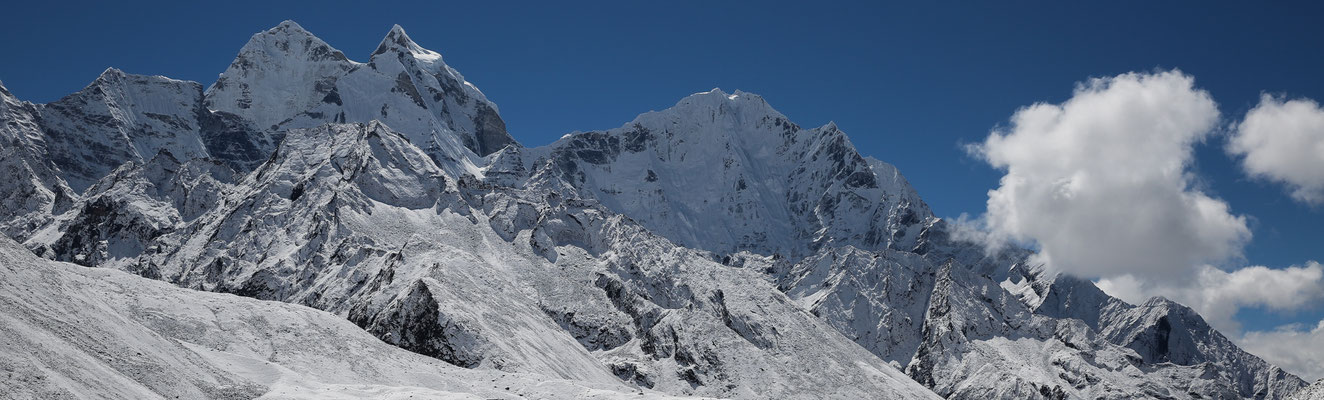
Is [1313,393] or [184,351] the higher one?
[1313,393]

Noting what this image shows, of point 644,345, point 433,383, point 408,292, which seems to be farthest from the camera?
point 644,345

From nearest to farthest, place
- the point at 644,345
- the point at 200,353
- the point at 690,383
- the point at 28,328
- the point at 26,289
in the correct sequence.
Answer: the point at 28,328 → the point at 26,289 → the point at 200,353 → the point at 690,383 → the point at 644,345

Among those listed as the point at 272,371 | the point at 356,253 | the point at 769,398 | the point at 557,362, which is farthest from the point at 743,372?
the point at 272,371

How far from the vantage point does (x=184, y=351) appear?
9506 cm

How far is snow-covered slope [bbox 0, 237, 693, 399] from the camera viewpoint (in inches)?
2931

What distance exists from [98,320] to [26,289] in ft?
20.8

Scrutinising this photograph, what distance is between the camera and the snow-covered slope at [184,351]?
74.4 metres

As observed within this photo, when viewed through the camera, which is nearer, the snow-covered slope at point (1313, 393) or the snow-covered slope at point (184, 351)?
the snow-covered slope at point (1313, 393)

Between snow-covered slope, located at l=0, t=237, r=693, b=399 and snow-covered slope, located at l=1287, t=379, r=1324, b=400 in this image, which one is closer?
snow-covered slope, located at l=1287, t=379, r=1324, b=400

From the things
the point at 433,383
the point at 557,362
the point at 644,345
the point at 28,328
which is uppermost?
the point at 644,345

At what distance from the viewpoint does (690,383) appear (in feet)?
593

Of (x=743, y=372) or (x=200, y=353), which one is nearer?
(x=200, y=353)

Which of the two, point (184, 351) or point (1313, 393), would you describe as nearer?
point (1313, 393)

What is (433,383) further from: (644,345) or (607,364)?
(644,345)
